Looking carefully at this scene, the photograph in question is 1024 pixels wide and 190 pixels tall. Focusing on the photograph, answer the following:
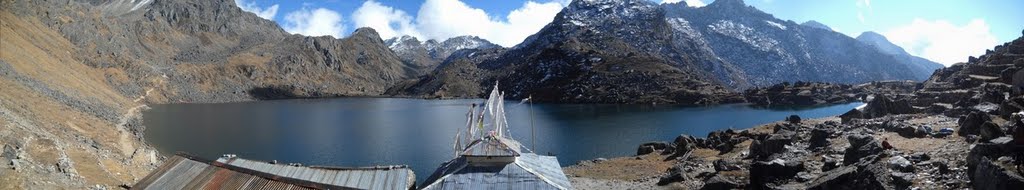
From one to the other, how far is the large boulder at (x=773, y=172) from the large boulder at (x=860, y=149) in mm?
2651

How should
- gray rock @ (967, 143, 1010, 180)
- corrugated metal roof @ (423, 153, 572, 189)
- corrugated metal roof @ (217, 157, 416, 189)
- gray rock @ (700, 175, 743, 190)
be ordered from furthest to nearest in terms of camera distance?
gray rock @ (700, 175, 743, 190)
corrugated metal roof @ (217, 157, 416, 189)
corrugated metal roof @ (423, 153, 572, 189)
gray rock @ (967, 143, 1010, 180)

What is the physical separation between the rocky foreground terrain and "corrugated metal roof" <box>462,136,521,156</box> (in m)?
13.8

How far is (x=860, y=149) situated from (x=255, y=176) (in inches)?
1297

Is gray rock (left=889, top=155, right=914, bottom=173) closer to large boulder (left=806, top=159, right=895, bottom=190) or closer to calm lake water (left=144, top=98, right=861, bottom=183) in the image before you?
large boulder (left=806, top=159, right=895, bottom=190)

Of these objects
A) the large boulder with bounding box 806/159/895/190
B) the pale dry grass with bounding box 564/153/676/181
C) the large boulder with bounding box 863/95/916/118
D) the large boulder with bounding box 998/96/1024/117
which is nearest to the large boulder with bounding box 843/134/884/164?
the large boulder with bounding box 806/159/895/190

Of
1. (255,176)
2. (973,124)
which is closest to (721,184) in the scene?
(973,124)

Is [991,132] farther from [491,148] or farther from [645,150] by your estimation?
[645,150]

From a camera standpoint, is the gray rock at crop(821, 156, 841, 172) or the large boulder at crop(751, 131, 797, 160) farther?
the large boulder at crop(751, 131, 797, 160)

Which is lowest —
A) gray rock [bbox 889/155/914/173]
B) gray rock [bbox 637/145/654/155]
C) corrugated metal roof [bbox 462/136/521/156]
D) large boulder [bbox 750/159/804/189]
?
gray rock [bbox 637/145/654/155]

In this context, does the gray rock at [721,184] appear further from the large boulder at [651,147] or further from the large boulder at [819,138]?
the large boulder at [651,147]

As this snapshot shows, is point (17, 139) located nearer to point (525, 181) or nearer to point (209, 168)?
point (209, 168)

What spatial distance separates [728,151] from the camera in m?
57.8

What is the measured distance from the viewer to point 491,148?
32.5m

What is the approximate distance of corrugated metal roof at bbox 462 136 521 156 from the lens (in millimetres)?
32125
